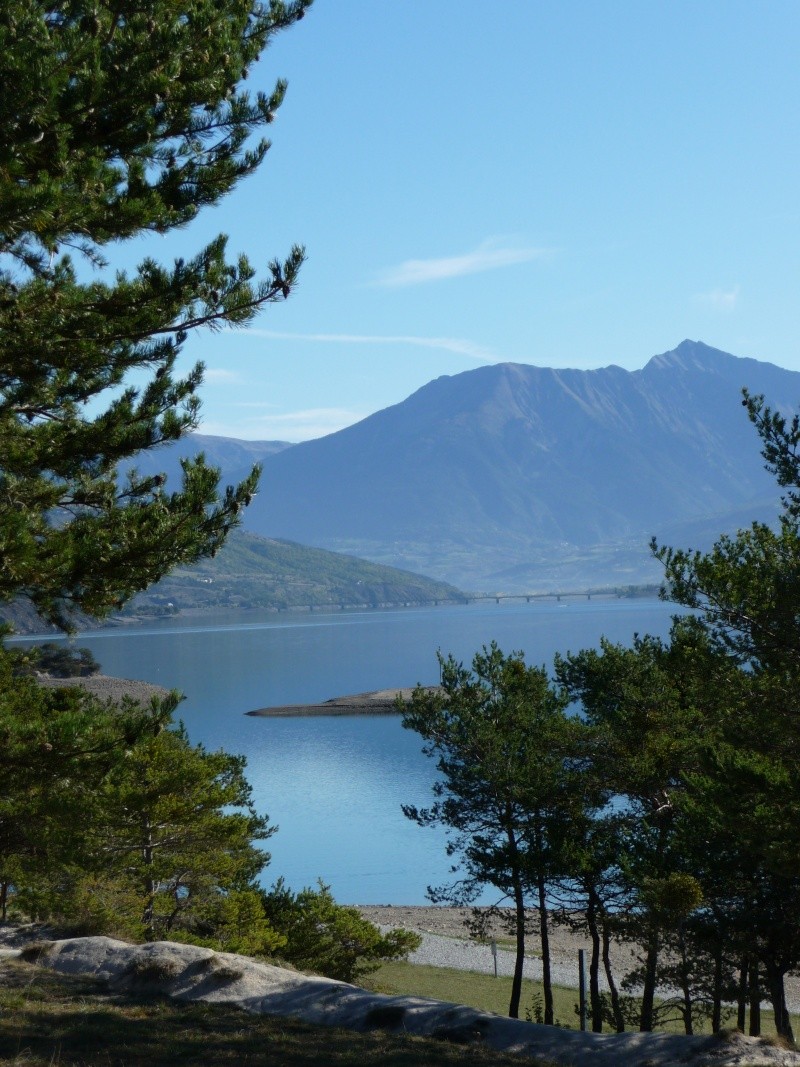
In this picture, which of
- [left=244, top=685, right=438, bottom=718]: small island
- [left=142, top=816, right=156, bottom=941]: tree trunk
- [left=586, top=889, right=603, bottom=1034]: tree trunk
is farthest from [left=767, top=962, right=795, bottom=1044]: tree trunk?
[left=244, top=685, right=438, bottom=718]: small island

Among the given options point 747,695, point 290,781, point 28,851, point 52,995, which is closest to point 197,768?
point 28,851

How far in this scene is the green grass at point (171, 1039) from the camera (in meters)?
8.84

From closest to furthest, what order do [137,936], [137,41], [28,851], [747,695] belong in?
[137,41], [747,695], [28,851], [137,936]

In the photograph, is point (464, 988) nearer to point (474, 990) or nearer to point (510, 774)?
point (474, 990)

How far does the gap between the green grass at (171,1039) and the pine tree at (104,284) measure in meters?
3.78

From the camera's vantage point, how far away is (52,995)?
11422mm

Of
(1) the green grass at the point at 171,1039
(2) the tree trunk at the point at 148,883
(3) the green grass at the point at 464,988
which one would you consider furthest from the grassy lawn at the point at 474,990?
(1) the green grass at the point at 171,1039

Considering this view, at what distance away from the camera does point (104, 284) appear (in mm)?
8578

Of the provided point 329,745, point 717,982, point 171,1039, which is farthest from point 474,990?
point 329,745

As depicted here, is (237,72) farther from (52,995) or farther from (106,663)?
(106,663)

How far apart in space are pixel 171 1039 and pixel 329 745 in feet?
206

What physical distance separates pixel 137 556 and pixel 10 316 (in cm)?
216

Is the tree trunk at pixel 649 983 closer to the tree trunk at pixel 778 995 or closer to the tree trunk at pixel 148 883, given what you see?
the tree trunk at pixel 778 995

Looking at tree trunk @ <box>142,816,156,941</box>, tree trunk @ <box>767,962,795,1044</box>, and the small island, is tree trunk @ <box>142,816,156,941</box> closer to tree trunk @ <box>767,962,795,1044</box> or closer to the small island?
tree trunk @ <box>767,962,795,1044</box>
